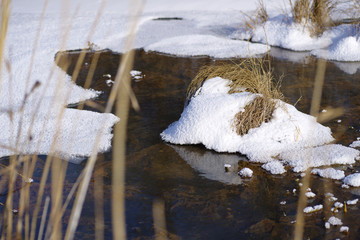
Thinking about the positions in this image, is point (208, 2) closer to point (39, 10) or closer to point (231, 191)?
point (39, 10)

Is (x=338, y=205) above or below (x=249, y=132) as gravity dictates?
below

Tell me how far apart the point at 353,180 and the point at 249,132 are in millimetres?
809

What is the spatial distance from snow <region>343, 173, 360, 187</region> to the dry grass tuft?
3.37 m

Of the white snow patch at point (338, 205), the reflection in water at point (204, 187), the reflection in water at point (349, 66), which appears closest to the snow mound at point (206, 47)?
the reflection in water at point (349, 66)

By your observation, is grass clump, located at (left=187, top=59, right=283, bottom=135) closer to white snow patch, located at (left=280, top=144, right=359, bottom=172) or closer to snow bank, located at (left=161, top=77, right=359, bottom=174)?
snow bank, located at (left=161, top=77, right=359, bottom=174)

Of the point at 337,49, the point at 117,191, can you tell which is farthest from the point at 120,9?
the point at 117,191

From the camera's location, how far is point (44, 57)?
5.38 metres

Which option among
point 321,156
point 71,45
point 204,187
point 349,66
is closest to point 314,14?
point 349,66

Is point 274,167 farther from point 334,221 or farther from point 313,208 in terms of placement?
point 334,221

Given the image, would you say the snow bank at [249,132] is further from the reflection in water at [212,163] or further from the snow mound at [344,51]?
the snow mound at [344,51]

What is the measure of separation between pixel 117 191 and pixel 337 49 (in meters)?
3.44

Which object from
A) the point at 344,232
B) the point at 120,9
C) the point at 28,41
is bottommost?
the point at 344,232

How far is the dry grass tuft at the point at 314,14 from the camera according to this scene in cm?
565

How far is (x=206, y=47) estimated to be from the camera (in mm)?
5500
